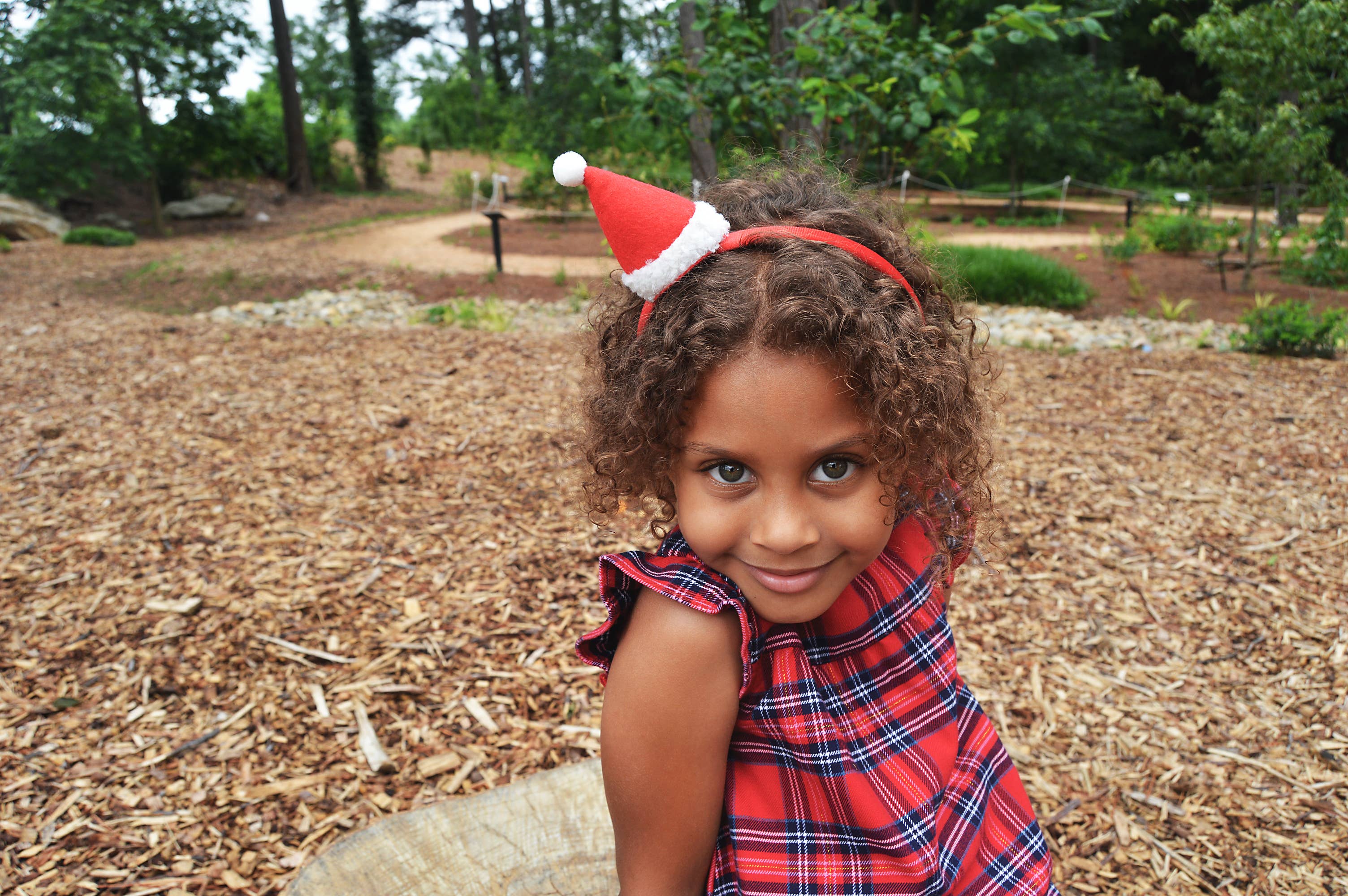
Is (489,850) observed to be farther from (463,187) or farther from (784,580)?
(463,187)

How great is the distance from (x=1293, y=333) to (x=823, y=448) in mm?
5764

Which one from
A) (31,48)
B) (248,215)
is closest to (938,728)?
(31,48)

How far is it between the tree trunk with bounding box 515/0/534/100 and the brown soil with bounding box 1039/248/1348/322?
55.0ft

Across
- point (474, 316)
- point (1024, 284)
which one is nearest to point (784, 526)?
point (474, 316)

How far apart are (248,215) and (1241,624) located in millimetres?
17583

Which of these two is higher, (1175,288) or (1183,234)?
(1183,234)

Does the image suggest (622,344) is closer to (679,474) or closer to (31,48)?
(679,474)

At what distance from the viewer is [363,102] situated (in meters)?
20.3

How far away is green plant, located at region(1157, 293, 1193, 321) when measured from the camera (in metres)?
7.71

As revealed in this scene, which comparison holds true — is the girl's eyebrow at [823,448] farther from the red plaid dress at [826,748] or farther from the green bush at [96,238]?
the green bush at [96,238]

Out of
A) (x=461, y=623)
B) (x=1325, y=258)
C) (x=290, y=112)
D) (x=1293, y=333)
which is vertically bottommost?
(x=461, y=623)

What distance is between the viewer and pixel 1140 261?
1127 cm

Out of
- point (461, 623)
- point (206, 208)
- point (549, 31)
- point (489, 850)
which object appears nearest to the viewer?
point (489, 850)

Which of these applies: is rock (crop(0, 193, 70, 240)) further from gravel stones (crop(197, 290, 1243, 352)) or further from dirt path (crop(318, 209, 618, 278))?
gravel stones (crop(197, 290, 1243, 352))
